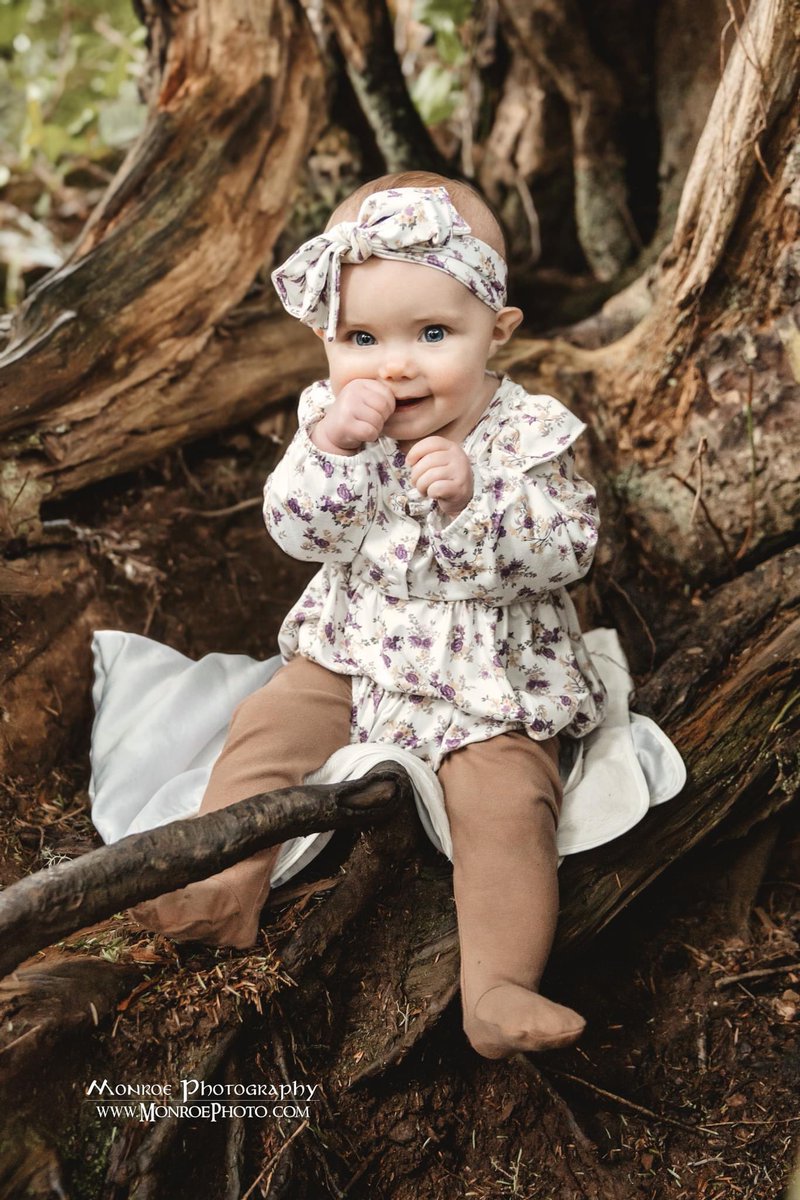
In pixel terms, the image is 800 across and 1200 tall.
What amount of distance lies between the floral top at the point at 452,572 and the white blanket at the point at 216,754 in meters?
0.12

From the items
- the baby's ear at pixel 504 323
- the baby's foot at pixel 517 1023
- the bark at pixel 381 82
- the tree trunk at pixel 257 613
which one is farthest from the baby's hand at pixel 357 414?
the bark at pixel 381 82

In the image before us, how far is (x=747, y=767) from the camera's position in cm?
259

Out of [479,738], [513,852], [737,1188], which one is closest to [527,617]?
[479,738]

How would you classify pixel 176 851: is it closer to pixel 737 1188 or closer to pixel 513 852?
pixel 513 852

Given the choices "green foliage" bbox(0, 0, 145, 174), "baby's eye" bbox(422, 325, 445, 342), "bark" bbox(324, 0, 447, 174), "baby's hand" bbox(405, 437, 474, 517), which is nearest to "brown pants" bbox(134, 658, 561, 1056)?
"baby's hand" bbox(405, 437, 474, 517)

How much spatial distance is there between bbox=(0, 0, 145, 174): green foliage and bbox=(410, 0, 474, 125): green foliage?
145cm

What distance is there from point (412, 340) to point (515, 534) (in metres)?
0.47

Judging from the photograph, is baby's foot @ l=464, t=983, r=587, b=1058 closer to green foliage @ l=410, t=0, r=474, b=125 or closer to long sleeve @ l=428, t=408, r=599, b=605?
long sleeve @ l=428, t=408, r=599, b=605

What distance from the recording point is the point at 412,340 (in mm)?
2250

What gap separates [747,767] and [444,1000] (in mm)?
944

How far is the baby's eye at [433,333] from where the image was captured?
2.25 metres

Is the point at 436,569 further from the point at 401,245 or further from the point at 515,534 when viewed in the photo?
the point at 401,245

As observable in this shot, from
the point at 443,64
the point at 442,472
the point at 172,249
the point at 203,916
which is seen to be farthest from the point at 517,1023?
the point at 443,64

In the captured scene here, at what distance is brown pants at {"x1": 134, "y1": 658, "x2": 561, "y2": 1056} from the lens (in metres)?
2.11
